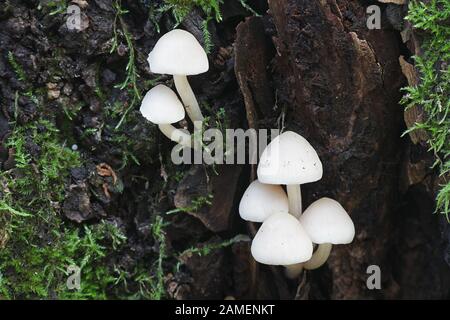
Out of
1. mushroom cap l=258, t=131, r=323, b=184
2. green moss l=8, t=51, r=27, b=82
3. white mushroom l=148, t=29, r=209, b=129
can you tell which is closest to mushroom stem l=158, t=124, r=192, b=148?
white mushroom l=148, t=29, r=209, b=129

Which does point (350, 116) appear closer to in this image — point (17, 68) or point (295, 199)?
point (295, 199)

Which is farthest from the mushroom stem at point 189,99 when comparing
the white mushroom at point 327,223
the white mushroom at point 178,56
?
the white mushroom at point 327,223

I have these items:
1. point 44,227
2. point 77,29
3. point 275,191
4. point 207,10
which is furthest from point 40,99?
point 275,191

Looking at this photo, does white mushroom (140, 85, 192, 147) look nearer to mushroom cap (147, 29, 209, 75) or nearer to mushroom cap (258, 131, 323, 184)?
mushroom cap (147, 29, 209, 75)

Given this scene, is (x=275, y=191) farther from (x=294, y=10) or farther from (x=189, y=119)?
(x=294, y=10)
